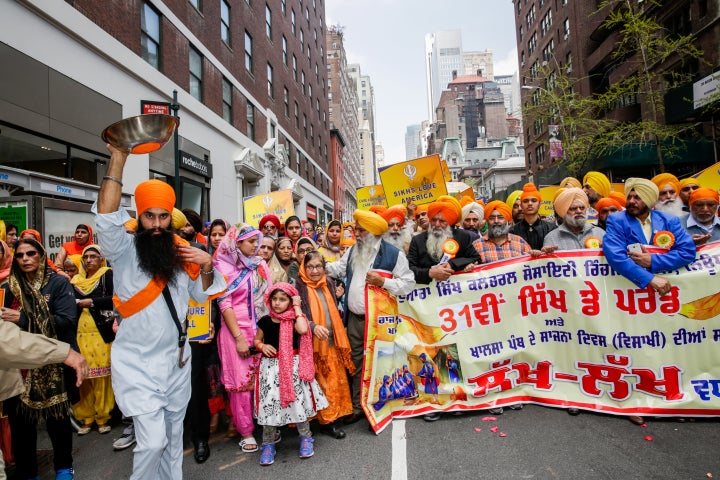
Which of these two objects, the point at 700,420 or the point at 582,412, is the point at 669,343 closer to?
the point at 700,420

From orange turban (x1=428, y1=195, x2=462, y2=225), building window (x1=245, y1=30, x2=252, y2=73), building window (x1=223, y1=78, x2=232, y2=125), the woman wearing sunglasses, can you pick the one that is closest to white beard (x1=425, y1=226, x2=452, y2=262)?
orange turban (x1=428, y1=195, x2=462, y2=225)

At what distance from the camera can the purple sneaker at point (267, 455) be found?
11.8 ft

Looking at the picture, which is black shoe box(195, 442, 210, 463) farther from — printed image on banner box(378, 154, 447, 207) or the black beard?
printed image on banner box(378, 154, 447, 207)

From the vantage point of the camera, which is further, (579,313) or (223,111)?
(223,111)

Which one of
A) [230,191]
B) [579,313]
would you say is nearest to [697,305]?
[579,313]

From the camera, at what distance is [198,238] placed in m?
5.64

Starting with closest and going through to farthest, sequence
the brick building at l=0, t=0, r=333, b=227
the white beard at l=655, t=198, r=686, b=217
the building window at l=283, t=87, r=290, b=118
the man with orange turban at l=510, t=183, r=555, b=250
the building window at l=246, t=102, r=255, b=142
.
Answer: the man with orange turban at l=510, t=183, r=555, b=250 → the white beard at l=655, t=198, r=686, b=217 → the brick building at l=0, t=0, r=333, b=227 → the building window at l=246, t=102, r=255, b=142 → the building window at l=283, t=87, r=290, b=118

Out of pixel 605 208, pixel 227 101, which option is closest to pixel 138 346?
pixel 605 208

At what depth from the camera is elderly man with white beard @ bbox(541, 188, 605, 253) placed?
190 inches

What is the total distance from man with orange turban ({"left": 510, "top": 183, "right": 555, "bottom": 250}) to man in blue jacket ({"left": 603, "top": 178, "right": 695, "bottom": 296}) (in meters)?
1.26

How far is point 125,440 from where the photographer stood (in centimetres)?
409

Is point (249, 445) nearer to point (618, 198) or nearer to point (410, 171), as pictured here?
point (410, 171)

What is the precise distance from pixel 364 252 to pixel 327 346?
1.10 m

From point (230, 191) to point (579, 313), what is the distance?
626 inches
